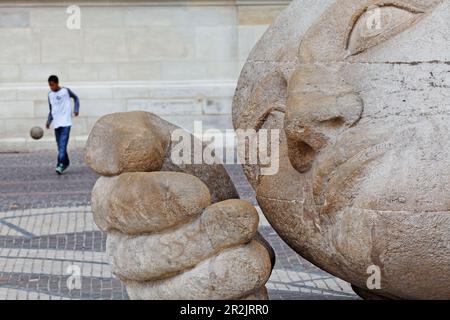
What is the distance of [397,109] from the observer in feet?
18.3

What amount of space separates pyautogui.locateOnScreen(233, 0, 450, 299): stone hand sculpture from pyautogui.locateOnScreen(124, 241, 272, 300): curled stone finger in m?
0.31

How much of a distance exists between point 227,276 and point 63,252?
4.52 m

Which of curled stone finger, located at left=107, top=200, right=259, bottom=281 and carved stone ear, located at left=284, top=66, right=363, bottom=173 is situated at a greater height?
carved stone ear, located at left=284, top=66, right=363, bottom=173

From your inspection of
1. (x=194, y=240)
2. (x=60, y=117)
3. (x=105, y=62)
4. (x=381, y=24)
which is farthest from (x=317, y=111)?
(x=105, y=62)

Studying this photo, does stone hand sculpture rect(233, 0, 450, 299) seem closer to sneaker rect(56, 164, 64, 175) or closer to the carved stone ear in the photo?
the carved stone ear

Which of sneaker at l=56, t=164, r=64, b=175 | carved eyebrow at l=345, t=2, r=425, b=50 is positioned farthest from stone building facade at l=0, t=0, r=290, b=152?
carved eyebrow at l=345, t=2, r=425, b=50

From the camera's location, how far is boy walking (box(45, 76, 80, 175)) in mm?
15336

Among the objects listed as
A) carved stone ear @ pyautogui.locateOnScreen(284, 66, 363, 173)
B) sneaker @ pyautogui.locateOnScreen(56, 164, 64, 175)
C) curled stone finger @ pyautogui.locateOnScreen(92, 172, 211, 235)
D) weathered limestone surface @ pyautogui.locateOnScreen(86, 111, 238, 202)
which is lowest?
sneaker @ pyautogui.locateOnScreen(56, 164, 64, 175)

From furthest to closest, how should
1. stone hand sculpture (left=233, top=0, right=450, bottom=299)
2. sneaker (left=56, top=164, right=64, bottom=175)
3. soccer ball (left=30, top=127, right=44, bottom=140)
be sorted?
1. soccer ball (left=30, top=127, right=44, bottom=140)
2. sneaker (left=56, top=164, right=64, bottom=175)
3. stone hand sculpture (left=233, top=0, right=450, bottom=299)

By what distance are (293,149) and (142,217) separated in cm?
85

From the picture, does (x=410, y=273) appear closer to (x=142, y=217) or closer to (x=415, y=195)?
(x=415, y=195)

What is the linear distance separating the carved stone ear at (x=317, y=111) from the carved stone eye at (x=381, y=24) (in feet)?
0.73

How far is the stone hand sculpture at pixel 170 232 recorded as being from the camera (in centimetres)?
579

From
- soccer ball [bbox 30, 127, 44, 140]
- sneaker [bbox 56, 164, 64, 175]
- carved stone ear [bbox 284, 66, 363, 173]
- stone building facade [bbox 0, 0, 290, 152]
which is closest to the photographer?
carved stone ear [bbox 284, 66, 363, 173]
